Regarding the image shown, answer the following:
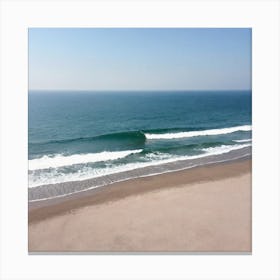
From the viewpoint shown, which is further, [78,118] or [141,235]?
[78,118]

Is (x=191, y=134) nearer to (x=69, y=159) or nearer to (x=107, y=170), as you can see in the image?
(x=107, y=170)

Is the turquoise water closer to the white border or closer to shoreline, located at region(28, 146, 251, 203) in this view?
shoreline, located at region(28, 146, 251, 203)

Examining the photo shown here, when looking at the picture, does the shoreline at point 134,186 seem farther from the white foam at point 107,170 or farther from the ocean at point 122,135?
the white foam at point 107,170

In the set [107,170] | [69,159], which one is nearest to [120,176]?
[107,170]
